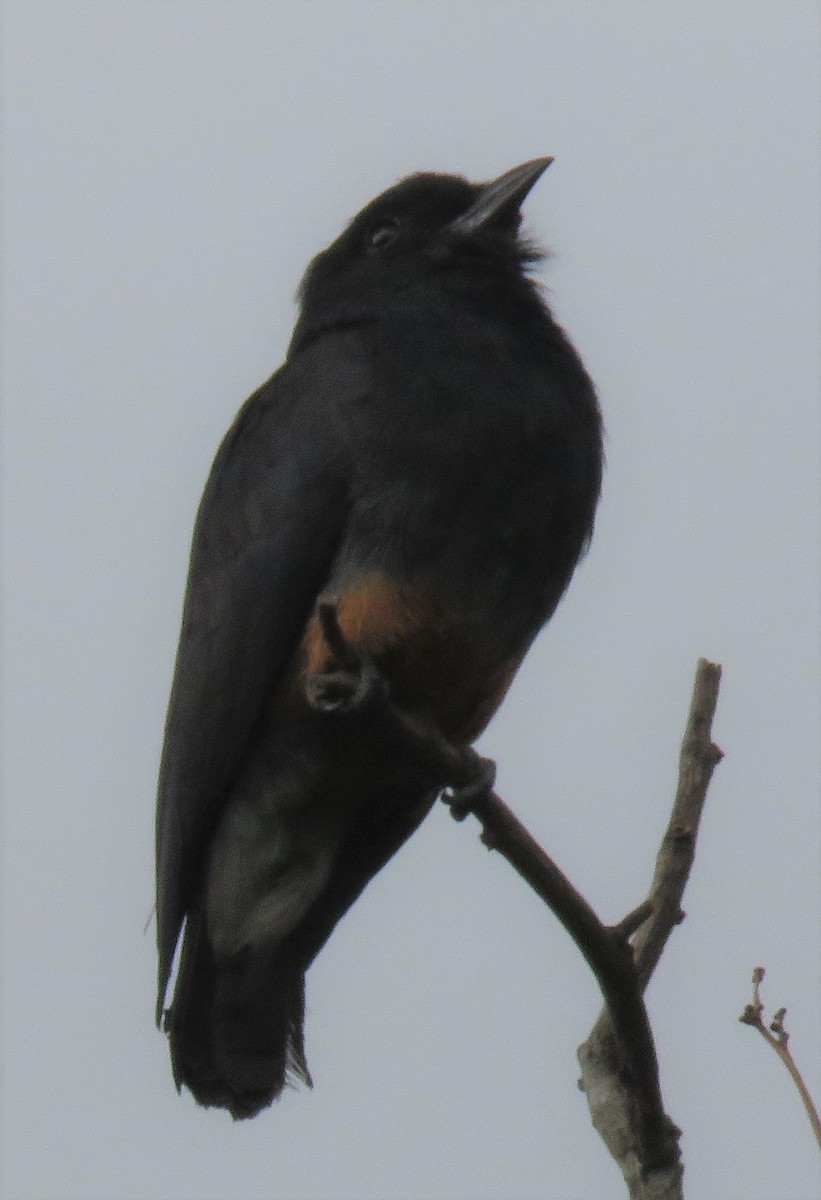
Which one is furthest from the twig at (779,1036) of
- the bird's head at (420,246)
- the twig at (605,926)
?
the bird's head at (420,246)

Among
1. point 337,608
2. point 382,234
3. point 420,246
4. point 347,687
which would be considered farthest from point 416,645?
point 382,234

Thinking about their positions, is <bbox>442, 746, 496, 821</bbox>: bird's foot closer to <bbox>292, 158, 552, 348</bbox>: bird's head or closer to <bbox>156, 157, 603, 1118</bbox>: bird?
<bbox>156, 157, 603, 1118</bbox>: bird

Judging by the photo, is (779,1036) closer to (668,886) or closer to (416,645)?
(668,886)

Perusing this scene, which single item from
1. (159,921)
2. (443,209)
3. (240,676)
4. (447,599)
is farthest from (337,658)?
(443,209)

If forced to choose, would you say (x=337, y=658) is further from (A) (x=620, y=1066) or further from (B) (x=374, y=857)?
(B) (x=374, y=857)

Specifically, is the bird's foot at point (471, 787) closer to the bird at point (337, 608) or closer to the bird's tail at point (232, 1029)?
the bird at point (337, 608)
